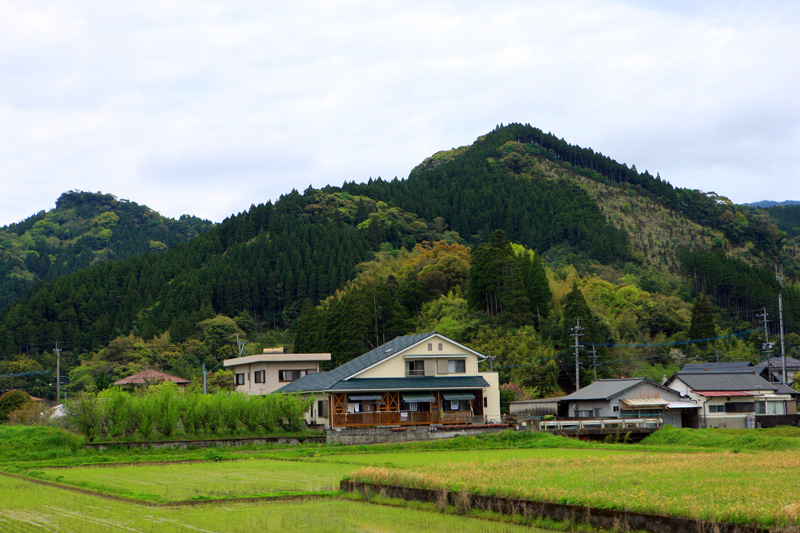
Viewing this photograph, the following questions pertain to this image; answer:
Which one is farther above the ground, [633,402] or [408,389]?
[408,389]

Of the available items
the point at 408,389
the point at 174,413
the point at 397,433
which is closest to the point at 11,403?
the point at 174,413

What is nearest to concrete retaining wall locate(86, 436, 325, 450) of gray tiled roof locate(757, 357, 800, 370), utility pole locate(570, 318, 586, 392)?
utility pole locate(570, 318, 586, 392)

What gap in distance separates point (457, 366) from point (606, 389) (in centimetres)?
760

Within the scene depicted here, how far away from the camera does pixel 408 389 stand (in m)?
35.7

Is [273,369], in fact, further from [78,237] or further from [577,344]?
[78,237]

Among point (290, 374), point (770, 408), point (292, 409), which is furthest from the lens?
point (290, 374)

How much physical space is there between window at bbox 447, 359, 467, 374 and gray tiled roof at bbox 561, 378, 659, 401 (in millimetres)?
5540

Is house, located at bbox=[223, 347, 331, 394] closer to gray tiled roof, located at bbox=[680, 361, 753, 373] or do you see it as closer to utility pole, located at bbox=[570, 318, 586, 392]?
utility pole, located at bbox=[570, 318, 586, 392]

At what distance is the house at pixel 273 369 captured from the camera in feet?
141

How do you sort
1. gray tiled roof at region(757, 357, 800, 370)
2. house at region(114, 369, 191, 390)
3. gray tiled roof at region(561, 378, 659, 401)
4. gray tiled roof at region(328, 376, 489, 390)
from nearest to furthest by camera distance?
gray tiled roof at region(328, 376, 489, 390)
gray tiled roof at region(561, 378, 659, 401)
house at region(114, 369, 191, 390)
gray tiled roof at region(757, 357, 800, 370)

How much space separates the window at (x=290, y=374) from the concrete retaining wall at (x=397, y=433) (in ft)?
36.0

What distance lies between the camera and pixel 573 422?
109 feet

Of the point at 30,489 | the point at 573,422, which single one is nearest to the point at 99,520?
the point at 30,489

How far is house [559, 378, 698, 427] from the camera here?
36.9 meters
